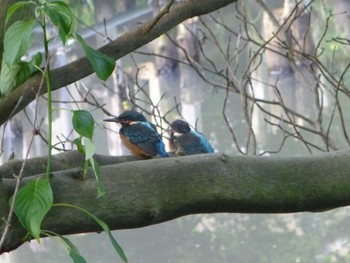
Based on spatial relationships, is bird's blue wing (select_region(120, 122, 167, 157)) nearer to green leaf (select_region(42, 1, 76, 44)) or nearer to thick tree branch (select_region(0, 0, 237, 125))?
thick tree branch (select_region(0, 0, 237, 125))

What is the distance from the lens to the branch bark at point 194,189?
1519 mm

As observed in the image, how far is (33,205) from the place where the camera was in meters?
1.32

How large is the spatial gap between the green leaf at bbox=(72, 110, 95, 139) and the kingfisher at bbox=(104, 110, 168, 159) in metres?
1.27

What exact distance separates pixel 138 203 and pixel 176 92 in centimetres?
999

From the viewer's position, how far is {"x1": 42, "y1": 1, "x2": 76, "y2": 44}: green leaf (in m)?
1.30

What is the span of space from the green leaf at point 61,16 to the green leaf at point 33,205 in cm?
22

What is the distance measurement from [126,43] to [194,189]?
0.34m

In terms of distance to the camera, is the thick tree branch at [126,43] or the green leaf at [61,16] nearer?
the green leaf at [61,16]

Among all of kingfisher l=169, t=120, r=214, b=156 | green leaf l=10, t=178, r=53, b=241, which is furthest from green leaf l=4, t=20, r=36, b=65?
kingfisher l=169, t=120, r=214, b=156

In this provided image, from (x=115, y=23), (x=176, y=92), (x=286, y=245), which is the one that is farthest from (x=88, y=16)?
(x=286, y=245)

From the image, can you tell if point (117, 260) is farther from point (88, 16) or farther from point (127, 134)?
point (88, 16)

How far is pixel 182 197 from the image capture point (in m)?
1.57

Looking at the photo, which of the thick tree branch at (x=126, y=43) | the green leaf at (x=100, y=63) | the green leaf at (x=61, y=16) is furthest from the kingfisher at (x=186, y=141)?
the green leaf at (x=61, y=16)

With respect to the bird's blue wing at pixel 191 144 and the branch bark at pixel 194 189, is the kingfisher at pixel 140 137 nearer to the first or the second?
the bird's blue wing at pixel 191 144
